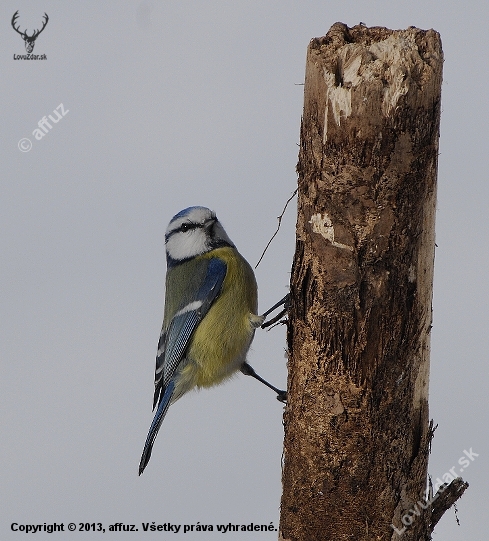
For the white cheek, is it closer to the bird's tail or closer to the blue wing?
the blue wing

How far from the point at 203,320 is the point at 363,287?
132 centimetres

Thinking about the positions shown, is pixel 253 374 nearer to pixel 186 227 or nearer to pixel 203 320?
pixel 203 320

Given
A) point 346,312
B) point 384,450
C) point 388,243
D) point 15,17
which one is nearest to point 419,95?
point 388,243

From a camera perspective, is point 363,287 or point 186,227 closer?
point 363,287

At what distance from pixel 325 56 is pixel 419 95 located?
0.36 meters

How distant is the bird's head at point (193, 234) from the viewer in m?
4.15

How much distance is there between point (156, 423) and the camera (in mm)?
3936

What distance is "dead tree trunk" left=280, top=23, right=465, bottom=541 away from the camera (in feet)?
8.91

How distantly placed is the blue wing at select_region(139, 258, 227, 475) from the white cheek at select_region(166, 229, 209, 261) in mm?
145

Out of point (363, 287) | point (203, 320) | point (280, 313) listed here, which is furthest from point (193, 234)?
point (363, 287)

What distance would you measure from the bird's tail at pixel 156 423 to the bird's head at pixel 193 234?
2.39ft

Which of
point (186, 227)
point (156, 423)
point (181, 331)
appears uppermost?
point (186, 227)

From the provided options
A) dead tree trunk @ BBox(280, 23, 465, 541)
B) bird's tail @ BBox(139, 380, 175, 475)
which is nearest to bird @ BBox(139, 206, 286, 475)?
bird's tail @ BBox(139, 380, 175, 475)

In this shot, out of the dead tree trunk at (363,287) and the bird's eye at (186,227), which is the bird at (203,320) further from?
the dead tree trunk at (363,287)
